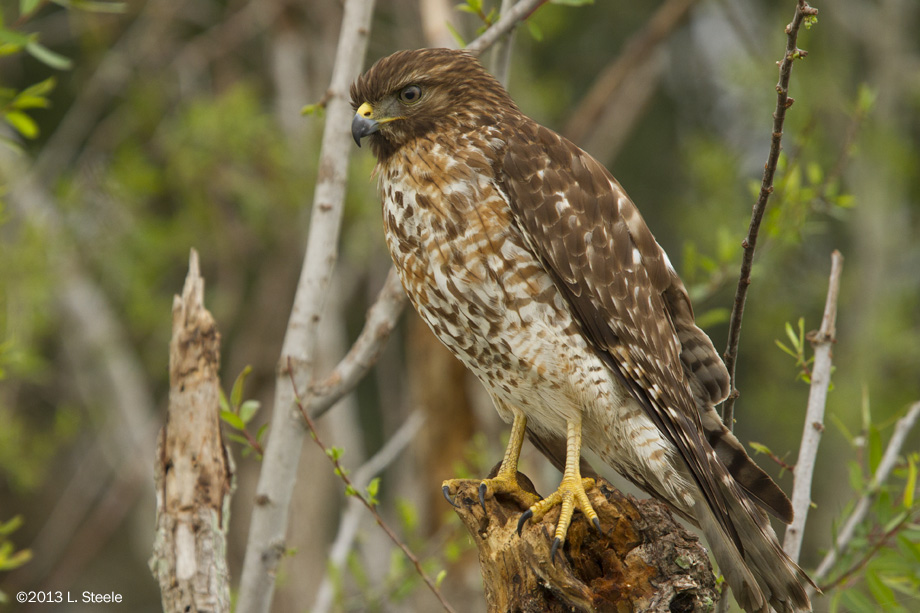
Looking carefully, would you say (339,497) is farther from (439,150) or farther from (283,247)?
(439,150)

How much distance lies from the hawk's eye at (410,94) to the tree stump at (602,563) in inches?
47.5

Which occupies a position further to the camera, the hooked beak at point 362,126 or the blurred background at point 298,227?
the blurred background at point 298,227

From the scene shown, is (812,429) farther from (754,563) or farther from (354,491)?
(354,491)

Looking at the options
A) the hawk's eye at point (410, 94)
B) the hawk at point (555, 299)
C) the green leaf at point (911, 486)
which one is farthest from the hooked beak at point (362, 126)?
the green leaf at point (911, 486)

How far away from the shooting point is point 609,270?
266cm

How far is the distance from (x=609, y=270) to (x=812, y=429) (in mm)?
682

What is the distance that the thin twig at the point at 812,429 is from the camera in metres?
2.43

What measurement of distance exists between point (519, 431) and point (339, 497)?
6.41 meters

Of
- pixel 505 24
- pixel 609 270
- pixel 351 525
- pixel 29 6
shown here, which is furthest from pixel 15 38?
pixel 351 525

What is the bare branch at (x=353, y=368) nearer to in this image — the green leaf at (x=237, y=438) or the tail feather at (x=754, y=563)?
the green leaf at (x=237, y=438)

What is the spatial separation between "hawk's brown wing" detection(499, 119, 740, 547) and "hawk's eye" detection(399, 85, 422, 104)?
0.31 m

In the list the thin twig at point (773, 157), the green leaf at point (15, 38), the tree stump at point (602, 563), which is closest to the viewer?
the thin twig at point (773, 157)

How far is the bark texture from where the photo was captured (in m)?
2.28

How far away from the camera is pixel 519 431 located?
2.81 metres
